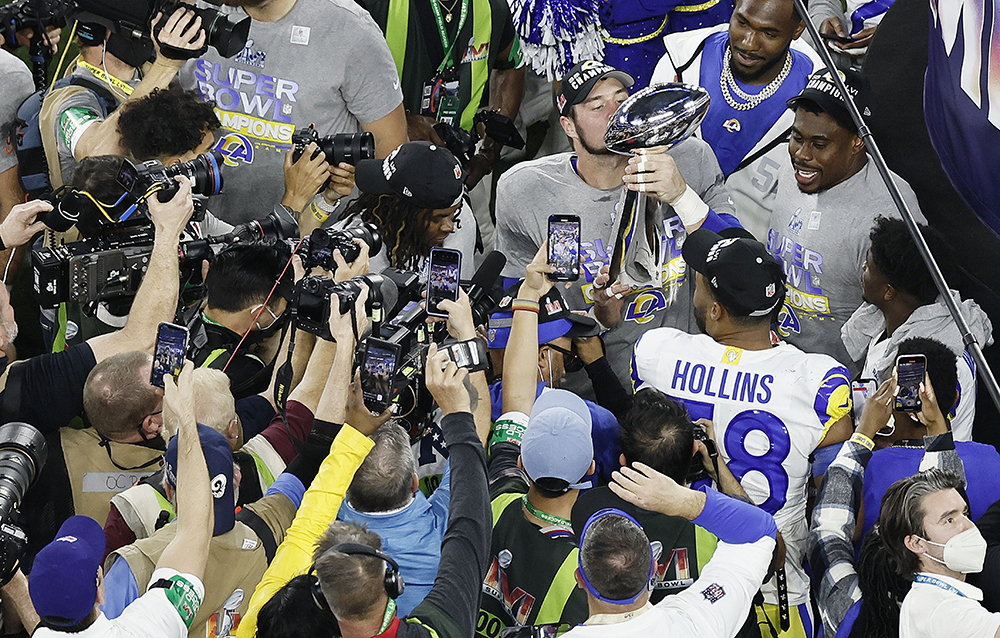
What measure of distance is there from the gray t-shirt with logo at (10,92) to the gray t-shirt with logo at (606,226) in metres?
1.95

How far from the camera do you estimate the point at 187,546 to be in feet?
9.66

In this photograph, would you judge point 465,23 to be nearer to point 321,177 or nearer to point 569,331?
point 321,177

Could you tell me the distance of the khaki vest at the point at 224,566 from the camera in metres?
3.06

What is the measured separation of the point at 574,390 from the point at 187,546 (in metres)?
2.08

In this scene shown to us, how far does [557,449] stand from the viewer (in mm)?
3328

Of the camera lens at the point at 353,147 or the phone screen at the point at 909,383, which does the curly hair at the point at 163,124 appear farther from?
the phone screen at the point at 909,383

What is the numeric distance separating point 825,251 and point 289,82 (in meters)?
2.23

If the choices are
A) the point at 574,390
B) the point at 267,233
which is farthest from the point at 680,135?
the point at 267,233

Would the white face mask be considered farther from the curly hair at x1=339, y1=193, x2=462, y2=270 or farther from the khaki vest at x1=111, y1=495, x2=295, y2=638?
the curly hair at x1=339, y1=193, x2=462, y2=270

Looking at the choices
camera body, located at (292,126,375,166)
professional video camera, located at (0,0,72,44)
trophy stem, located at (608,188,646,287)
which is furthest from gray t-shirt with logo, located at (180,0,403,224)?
trophy stem, located at (608,188,646,287)

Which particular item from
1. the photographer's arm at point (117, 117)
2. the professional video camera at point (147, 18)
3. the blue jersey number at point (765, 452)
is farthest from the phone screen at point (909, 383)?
the photographer's arm at point (117, 117)

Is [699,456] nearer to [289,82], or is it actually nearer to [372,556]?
[372,556]

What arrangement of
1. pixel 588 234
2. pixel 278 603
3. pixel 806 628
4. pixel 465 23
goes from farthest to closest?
pixel 465 23, pixel 588 234, pixel 806 628, pixel 278 603

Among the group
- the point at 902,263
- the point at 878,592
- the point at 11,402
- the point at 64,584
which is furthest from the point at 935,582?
the point at 11,402
